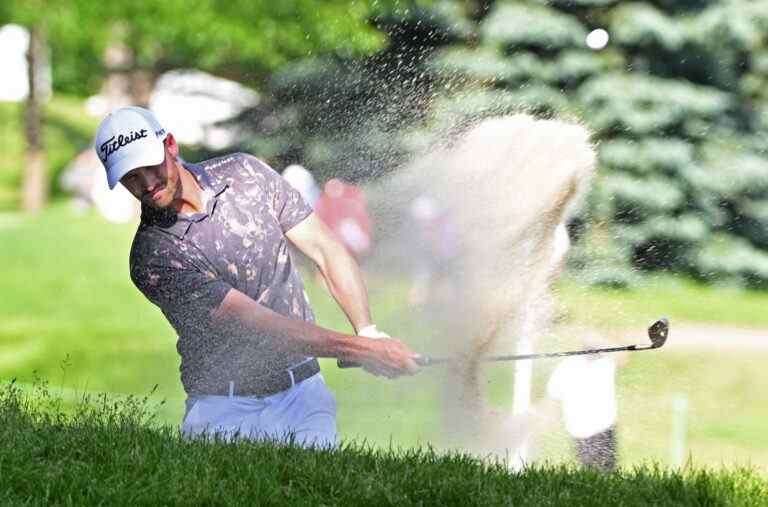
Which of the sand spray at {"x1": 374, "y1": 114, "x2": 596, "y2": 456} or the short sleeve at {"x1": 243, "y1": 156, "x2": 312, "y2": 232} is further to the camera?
the sand spray at {"x1": 374, "y1": 114, "x2": 596, "y2": 456}

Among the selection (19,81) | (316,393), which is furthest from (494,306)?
(19,81)

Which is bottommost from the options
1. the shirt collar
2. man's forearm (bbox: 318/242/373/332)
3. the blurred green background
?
man's forearm (bbox: 318/242/373/332)

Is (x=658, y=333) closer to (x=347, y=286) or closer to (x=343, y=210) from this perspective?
(x=347, y=286)

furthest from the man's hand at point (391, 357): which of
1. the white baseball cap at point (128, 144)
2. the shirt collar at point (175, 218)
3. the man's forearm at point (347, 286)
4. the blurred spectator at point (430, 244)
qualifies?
the blurred spectator at point (430, 244)

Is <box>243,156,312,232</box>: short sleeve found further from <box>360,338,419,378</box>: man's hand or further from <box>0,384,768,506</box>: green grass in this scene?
<box>0,384,768,506</box>: green grass

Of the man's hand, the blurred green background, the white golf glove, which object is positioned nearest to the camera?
the man's hand

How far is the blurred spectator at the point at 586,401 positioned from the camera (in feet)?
27.9

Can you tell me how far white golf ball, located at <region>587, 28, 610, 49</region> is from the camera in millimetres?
16000

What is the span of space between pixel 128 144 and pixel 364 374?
9.65 feet

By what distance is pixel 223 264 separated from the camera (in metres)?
6.50

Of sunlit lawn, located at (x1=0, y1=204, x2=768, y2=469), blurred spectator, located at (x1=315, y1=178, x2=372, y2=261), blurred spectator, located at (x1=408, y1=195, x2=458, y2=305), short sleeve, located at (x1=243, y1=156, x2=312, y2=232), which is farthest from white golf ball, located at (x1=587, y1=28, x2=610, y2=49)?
short sleeve, located at (x1=243, y1=156, x2=312, y2=232)

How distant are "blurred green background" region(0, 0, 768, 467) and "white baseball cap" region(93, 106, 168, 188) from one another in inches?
228

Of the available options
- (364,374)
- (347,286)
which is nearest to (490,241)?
(364,374)

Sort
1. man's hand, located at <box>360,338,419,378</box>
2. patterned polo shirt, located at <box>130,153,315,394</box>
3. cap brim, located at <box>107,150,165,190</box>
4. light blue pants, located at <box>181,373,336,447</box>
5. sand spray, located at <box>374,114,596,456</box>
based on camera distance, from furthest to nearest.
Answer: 1. sand spray, located at <box>374,114,596,456</box>
2. light blue pants, located at <box>181,373,336,447</box>
3. patterned polo shirt, located at <box>130,153,315,394</box>
4. cap brim, located at <box>107,150,165,190</box>
5. man's hand, located at <box>360,338,419,378</box>
